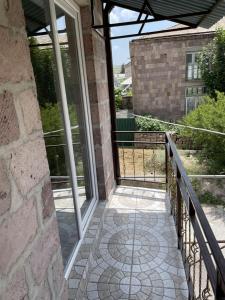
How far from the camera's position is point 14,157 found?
2.74 ft

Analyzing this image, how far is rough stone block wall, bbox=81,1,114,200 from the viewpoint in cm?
242

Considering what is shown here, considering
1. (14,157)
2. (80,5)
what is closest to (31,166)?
(14,157)

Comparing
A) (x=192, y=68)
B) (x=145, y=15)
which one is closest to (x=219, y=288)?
(x=145, y=15)

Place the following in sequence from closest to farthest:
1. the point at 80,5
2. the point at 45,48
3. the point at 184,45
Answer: the point at 45,48
the point at 80,5
the point at 184,45

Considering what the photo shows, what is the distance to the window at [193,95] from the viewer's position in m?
12.3

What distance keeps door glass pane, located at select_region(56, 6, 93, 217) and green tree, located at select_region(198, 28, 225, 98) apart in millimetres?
10696

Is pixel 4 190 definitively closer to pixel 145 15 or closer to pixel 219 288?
pixel 219 288

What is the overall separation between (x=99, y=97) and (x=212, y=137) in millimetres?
6215

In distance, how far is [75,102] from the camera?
7.31 ft

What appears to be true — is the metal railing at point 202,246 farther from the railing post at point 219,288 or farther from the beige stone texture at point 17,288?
the beige stone texture at point 17,288

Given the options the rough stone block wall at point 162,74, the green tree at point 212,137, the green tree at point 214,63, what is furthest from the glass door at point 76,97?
the green tree at point 214,63

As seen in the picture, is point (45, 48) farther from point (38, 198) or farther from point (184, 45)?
point (184, 45)

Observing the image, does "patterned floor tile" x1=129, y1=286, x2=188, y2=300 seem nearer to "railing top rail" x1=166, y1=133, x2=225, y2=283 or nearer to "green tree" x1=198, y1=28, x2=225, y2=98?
"railing top rail" x1=166, y1=133, x2=225, y2=283

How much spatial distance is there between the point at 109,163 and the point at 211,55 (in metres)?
10.5
